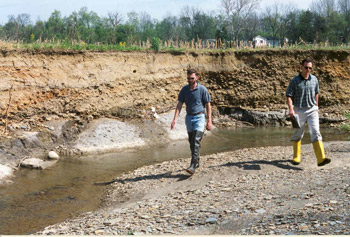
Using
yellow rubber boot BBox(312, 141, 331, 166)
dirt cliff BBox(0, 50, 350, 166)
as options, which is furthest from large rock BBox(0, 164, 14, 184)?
yellow rubber boot BBox(312, 141, 331, 166)

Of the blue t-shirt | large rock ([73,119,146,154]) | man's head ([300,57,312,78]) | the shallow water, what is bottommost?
the shallow water

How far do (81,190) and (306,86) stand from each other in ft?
16.9

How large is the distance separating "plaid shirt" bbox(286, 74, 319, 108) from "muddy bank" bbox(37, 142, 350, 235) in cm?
126

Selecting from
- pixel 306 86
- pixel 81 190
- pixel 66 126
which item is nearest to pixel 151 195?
pixel 81 190

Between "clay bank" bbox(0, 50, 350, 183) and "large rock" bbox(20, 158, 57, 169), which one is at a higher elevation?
"clay bank" bbox(0, 50, 350, 183)

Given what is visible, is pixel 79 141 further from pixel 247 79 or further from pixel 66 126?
pixel 247 79

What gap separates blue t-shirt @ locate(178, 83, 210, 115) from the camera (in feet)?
26.0

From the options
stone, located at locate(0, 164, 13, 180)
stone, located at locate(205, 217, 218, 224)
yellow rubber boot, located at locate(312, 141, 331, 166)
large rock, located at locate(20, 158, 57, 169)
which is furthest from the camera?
large rock, located at locate(20, 158, 57, 169)

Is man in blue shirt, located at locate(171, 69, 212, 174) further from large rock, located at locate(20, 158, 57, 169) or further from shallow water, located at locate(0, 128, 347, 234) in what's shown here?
large rock, located at locate(20, 158, 57, 169)

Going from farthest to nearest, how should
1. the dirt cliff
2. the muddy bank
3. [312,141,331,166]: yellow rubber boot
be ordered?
the dirt cliff, [312,141,331,166]: yellow rubber boot, the muddy bank

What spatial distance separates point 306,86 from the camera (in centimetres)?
776

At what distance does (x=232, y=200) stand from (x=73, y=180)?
4.58 meters

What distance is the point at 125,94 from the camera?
16203 millimetres

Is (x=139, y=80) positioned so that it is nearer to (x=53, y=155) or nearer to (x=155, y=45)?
(x=155, y=45)
